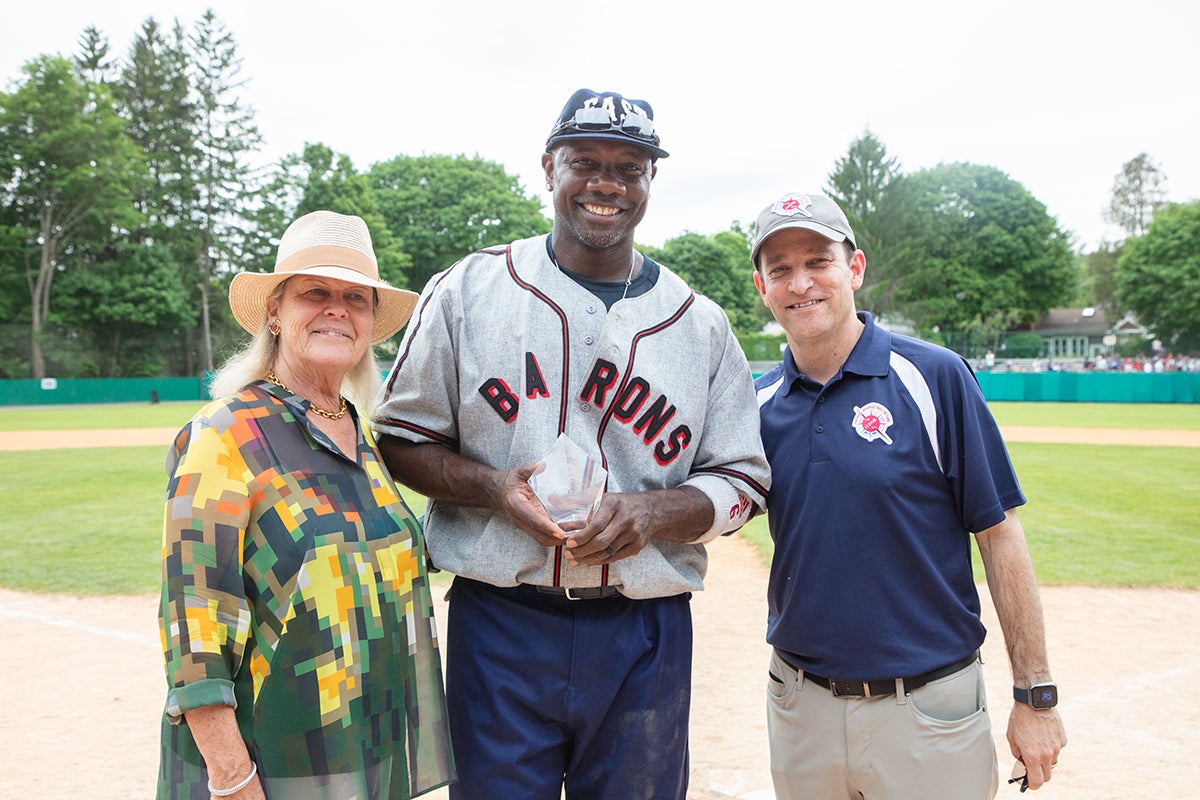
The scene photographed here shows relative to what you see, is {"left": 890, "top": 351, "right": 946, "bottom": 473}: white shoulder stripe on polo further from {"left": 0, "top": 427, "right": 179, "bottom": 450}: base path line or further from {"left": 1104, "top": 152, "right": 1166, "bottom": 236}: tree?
{"left": 1104, "top": 152, "right": 1166, "bottom": 236}: tree

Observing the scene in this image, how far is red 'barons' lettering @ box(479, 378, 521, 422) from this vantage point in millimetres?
2516

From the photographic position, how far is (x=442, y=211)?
174 feet

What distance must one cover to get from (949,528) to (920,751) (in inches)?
27.0

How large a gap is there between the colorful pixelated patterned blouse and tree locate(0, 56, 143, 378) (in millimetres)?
47191

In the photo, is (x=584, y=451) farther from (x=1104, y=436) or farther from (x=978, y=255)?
(x=978, y=255)

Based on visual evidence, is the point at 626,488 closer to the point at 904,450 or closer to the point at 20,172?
the point at 904,450

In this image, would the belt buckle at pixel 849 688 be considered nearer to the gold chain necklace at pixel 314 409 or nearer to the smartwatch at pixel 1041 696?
the smartwatch at pixel 1041 696

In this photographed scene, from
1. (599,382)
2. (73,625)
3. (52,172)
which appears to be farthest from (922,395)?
(52,172)

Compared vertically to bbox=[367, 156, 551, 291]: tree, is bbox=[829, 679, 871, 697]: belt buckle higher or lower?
lower

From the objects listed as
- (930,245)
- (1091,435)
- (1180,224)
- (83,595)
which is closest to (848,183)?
(930,245)

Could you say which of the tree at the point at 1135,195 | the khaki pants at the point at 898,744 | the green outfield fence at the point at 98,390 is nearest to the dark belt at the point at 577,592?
the khaki pants at the point at 898,744

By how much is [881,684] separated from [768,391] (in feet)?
3.46

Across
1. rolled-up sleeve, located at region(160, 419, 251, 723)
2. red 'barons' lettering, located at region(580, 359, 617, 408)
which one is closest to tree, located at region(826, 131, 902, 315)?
red 'barons' lettering, located at region(580, 359, 617, 408)

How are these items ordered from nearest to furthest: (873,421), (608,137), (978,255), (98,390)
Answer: (608,137)
(873,421)
(98,390)
(978,255)
